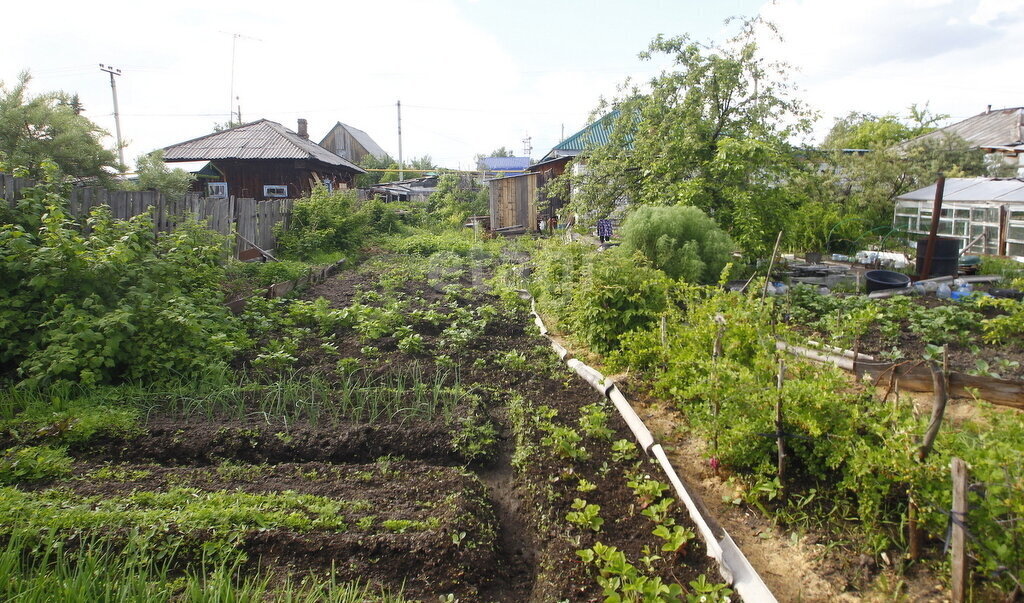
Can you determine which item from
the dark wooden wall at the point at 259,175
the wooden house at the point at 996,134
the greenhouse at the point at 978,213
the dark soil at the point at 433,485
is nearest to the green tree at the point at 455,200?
the dark wooden wall at the point at 259,175

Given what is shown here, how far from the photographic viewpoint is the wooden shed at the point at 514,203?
1967 centimetres

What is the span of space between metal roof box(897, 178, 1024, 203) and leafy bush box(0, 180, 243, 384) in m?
13.1

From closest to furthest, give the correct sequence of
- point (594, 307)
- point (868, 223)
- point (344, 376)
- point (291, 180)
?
point (344, 376) → point (594, 307) → point (868, 223) → point (291, 180)

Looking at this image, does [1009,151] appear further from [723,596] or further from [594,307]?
[723,596]

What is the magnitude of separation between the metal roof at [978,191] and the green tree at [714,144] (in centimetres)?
471

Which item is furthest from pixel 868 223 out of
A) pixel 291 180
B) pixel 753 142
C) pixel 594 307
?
pixel 291 180

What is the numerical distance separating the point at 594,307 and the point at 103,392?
3835 millimetres

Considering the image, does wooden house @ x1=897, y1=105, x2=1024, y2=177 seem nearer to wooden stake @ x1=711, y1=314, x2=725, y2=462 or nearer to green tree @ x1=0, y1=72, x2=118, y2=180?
wooden stake @ x1=711, y1=314, x2=725, y2=462

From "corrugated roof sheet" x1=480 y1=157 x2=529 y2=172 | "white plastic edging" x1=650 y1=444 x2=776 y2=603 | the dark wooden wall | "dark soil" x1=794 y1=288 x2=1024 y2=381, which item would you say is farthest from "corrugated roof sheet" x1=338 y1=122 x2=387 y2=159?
"white plastic edging" x1=650 y1=444 x2=776 y2=603

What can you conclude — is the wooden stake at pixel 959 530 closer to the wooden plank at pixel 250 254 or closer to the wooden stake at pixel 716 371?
the wooden stake at pixel 716 371

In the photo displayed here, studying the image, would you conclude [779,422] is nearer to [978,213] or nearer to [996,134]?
[978,213]

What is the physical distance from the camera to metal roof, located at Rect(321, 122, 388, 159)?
Result: 1885 inches

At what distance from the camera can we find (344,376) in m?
4.79

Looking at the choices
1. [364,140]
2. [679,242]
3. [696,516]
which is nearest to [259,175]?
[679,242]
